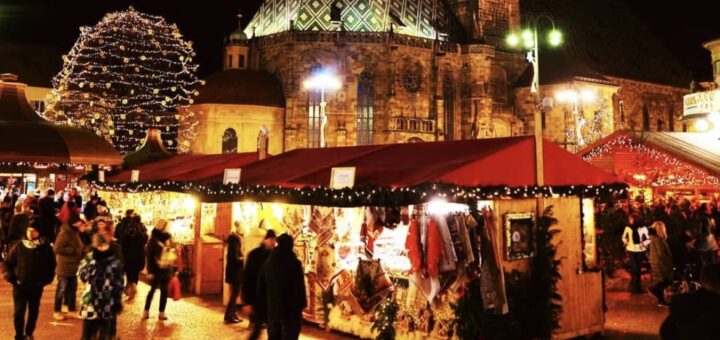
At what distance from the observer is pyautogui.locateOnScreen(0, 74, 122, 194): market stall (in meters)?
16.7

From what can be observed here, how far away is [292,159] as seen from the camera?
462 inches

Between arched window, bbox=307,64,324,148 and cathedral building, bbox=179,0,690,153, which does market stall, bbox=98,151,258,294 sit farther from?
arched window, bbox=307,64,324,148

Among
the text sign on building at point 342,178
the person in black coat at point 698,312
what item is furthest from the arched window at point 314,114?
the person in black coat at point 698,312

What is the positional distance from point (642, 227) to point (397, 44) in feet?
79.1

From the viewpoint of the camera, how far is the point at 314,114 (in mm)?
34625

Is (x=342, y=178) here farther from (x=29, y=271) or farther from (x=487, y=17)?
(x=487, y=17)

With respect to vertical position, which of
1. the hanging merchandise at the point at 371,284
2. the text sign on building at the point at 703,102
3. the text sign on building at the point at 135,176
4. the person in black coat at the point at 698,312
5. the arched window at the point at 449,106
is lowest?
the hanging merchandise at the point at 371,284

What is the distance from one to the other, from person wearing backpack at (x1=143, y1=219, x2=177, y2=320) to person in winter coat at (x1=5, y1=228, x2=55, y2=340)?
183cm

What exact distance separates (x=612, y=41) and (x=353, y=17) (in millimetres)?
25274

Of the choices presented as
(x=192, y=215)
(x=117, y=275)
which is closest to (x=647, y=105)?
(x=192, y=215)

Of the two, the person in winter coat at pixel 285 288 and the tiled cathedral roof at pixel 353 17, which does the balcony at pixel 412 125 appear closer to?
the tiled cathedral roof at pixel 353 17

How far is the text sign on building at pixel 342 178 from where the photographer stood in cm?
860

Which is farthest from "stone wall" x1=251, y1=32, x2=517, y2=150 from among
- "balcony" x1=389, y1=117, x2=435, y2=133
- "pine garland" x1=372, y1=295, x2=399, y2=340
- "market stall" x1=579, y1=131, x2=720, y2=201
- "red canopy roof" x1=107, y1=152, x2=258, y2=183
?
"pine garland" x1=372, y1=295, x2=399, y2=340

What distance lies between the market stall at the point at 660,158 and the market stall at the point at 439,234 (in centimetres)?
874
